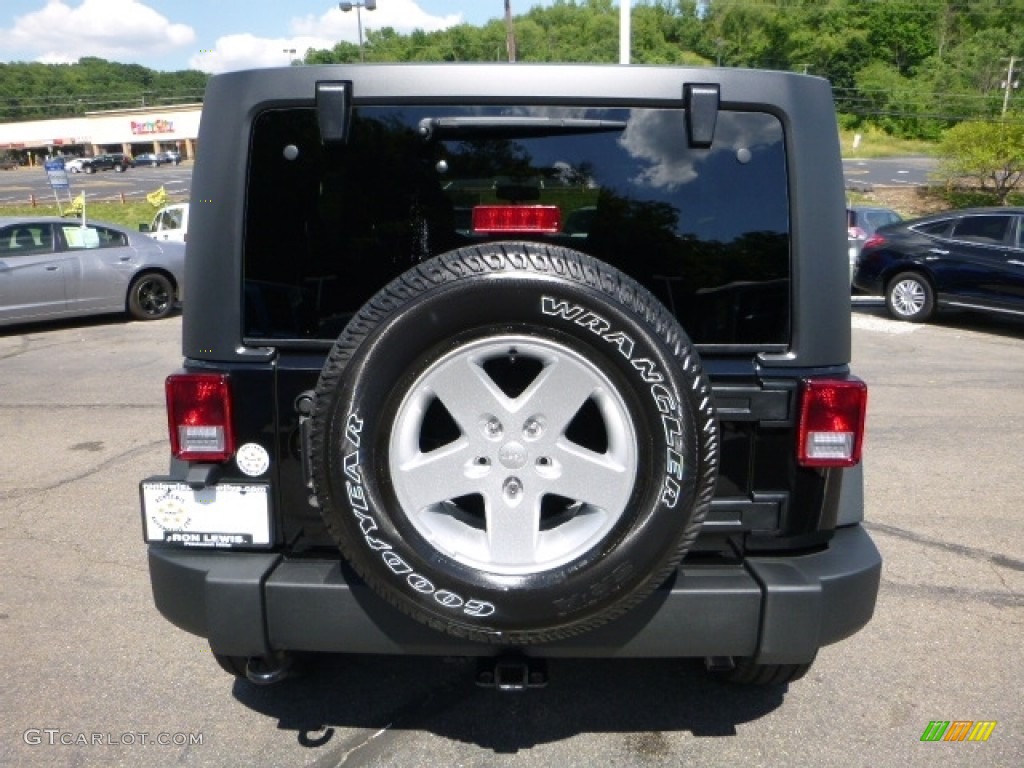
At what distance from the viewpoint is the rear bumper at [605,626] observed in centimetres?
251

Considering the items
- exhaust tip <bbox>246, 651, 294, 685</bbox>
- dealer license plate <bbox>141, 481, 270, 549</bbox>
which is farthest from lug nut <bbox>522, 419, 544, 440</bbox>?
exhaust tip <bbox>246, 651, 294, 685</bbox>

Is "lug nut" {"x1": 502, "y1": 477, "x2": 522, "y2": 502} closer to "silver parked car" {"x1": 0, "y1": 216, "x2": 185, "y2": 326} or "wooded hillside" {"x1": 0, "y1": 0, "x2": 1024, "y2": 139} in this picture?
"silver parked car" {"x1": 0, "y1": 216, "x2": 185, "y2": 326}

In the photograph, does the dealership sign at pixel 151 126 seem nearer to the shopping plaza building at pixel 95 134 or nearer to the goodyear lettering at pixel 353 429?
the shopping plaza building at pixel 95 134

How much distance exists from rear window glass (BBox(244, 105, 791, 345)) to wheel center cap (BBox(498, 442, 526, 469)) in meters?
0.60

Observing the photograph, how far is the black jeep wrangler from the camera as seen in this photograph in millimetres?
2373

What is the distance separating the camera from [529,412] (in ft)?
7.54

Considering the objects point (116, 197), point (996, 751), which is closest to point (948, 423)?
point (996, 751)

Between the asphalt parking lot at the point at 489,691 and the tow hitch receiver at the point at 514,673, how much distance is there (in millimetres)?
451

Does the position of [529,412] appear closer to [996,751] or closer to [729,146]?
[729,146]

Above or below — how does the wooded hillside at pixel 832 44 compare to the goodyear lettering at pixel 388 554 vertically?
above

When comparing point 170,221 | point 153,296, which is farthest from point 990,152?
point 153,296

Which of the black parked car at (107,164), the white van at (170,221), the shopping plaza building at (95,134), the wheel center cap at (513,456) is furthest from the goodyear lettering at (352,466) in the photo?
the shopping plaza building at (95,134)

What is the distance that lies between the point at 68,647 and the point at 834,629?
9.47ft

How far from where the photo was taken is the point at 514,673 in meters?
2.57
